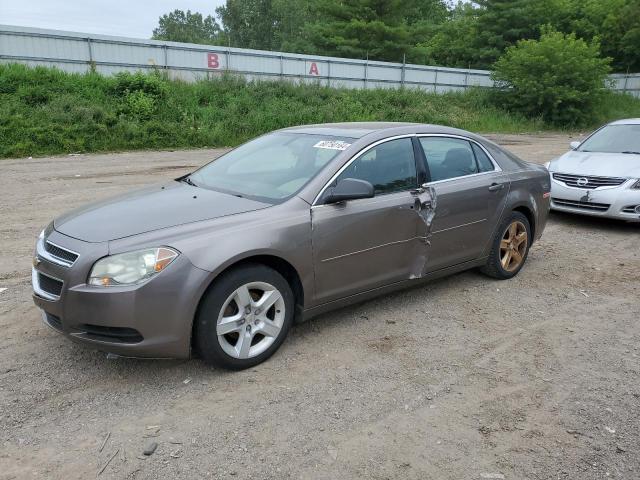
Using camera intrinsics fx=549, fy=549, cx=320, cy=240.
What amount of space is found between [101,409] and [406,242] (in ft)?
8.29

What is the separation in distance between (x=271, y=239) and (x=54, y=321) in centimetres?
144

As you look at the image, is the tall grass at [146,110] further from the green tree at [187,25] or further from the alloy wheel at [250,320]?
the green tree at [187,25]

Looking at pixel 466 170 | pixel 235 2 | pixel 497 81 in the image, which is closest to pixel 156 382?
pixel 466 170

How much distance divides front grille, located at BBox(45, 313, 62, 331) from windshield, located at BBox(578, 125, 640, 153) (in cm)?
823

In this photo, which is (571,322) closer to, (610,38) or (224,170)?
(224,170)

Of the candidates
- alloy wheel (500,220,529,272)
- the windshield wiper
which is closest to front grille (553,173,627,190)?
alloy wheel (500,220,529,272)

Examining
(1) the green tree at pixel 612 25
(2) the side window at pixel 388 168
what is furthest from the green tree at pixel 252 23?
(2) the side window at pixel 388 168

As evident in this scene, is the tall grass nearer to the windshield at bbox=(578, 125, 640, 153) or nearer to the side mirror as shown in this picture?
the windshield at bbox=(578, 125, 640, 153)

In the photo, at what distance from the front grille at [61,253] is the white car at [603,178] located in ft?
22.8

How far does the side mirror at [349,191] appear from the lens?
3861 mm

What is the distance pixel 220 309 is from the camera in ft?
11.1

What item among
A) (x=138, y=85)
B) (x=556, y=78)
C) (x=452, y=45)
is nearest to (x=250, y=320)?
(x=138, y=85)

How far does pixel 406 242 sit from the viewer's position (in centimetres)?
444

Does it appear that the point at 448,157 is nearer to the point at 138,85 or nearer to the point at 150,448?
the point at 150,448
